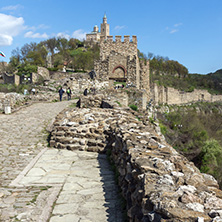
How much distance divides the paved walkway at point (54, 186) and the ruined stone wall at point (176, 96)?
40.7 metres

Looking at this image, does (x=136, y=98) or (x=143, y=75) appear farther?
(x=143, y=75)

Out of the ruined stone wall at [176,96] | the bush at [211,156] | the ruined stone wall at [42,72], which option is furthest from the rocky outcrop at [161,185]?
the ruined stone wall at [176,96]

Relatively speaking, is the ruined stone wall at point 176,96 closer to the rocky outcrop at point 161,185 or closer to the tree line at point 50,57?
the tree line at point 50,57

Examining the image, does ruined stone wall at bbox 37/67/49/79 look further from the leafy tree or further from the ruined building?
the leafy tree

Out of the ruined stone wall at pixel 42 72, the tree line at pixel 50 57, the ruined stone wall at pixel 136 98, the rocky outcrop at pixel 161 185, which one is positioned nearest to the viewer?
the rocky outcrop at pixel 161 185

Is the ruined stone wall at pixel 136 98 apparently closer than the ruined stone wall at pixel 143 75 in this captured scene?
Yes

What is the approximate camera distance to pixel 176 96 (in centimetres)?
5591

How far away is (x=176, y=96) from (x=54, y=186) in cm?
5431

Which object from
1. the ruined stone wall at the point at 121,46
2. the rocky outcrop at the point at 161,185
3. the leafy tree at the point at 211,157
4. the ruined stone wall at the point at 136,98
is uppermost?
the ruined stone wall at the point at 121,46

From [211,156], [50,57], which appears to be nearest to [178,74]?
[50,57]

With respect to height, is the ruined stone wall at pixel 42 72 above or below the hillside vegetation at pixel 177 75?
below

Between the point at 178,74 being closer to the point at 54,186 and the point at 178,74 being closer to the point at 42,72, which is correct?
the point at 42,72

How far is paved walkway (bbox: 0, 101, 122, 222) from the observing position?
10.3 ft

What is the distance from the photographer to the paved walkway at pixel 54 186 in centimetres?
315
